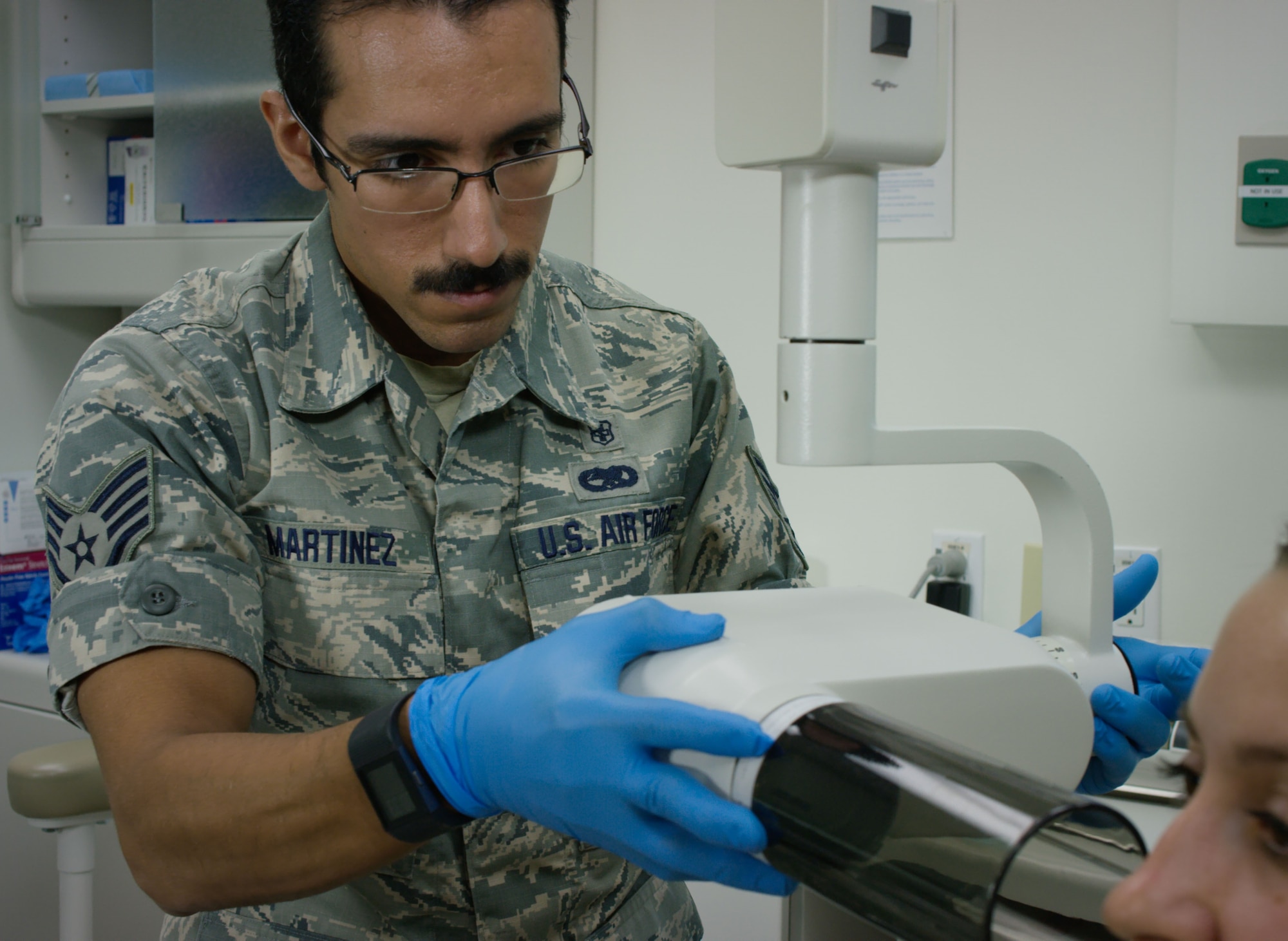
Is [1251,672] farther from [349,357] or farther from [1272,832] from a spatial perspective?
[349,357]

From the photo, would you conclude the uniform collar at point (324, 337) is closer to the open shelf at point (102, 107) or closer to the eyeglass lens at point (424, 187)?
the eyeglass lens at point (424, 187)

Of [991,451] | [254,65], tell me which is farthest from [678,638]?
[254,65]

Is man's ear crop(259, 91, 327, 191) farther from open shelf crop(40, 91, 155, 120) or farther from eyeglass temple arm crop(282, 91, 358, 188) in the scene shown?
open shelf crop(40, 91, 155, 120)

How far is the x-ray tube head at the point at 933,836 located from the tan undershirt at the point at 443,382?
630 millimetres

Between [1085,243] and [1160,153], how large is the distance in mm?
160

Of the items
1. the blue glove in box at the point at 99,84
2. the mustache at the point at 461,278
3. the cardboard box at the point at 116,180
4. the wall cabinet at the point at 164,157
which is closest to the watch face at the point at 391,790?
the mustache at the point at 461,278

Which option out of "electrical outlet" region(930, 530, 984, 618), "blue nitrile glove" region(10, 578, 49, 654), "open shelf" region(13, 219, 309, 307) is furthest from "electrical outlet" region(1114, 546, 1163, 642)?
"blue nitrile glove" region(10, 578, 49, 654)

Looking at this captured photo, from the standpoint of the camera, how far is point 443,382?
1.15 meters

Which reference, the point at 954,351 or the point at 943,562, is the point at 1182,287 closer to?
the point at 954,351

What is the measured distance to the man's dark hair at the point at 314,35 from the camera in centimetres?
94

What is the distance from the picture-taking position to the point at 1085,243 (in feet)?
5.63

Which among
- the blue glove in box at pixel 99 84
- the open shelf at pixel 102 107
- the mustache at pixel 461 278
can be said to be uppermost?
the blue glove in box at pixel 99 84

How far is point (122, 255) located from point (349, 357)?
143 centimetres

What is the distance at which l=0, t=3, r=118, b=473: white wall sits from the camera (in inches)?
92.8
